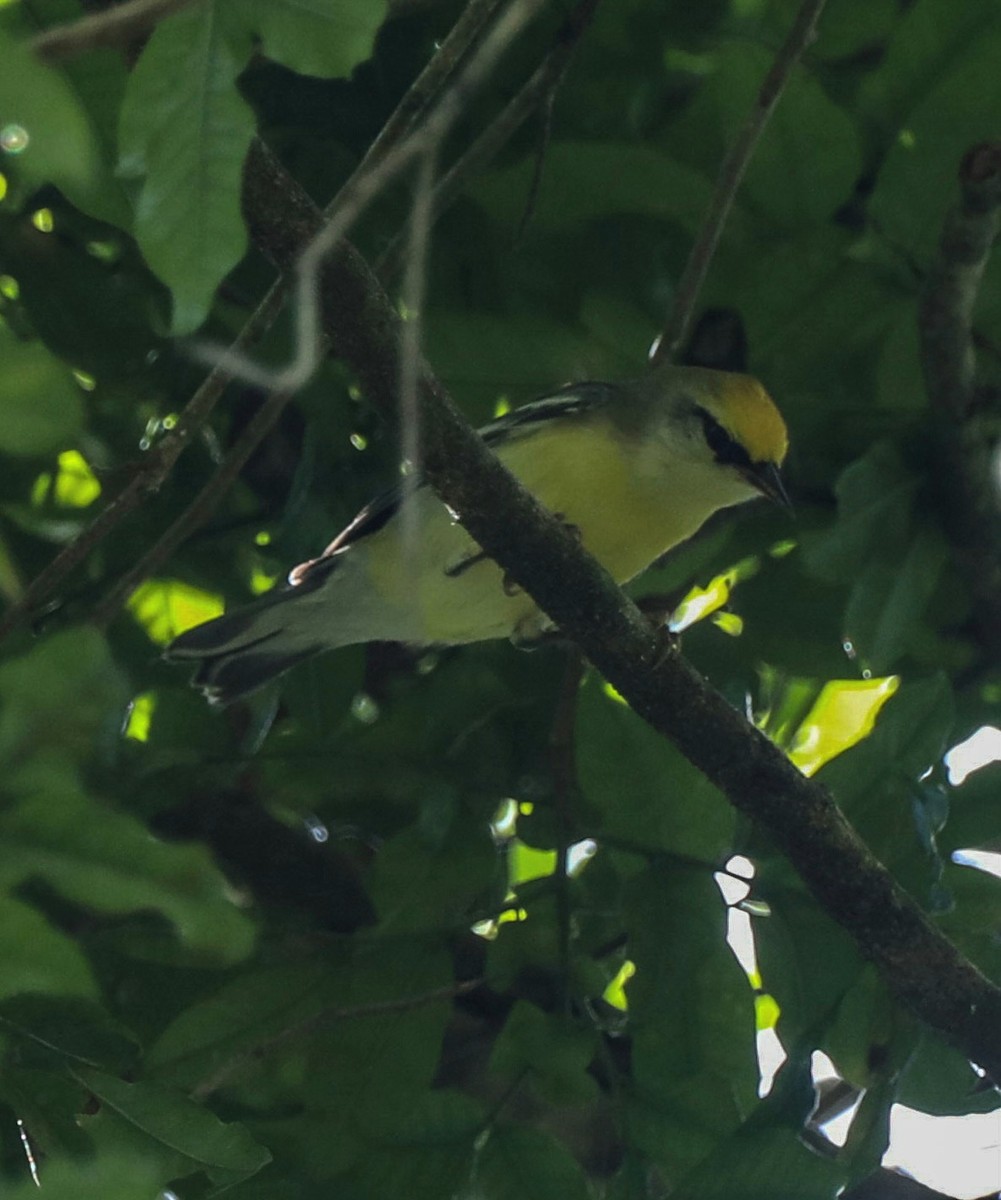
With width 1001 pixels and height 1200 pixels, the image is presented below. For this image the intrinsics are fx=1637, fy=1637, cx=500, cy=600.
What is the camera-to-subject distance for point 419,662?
4.01 m

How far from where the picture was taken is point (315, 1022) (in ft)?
8.78

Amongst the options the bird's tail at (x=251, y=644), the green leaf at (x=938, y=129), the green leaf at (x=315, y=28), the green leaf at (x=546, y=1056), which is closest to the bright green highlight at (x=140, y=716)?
the bird's tail at (x=251, y=644)

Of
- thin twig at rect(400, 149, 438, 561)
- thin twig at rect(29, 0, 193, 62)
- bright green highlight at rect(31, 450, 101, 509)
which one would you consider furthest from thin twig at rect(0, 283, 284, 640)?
thin twig at rect(29, 0, 193, 62)

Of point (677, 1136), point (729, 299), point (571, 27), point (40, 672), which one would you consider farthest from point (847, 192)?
point (40, 672)

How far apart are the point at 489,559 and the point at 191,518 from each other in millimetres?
683

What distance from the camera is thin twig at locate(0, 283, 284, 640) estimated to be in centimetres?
241

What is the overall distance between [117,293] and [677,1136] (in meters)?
1.93

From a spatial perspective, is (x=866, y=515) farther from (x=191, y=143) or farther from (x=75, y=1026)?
(x=191, y=143)

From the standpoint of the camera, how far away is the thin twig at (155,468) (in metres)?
2.41

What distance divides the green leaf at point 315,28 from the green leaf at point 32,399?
467 millimetres

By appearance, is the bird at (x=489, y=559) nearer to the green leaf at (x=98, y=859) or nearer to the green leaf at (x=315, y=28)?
the green leaf at (x=315, y=28)

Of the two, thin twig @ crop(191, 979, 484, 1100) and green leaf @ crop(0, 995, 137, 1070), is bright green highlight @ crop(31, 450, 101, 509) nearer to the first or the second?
thin twig @ crop(191, 979, 484, 1100)

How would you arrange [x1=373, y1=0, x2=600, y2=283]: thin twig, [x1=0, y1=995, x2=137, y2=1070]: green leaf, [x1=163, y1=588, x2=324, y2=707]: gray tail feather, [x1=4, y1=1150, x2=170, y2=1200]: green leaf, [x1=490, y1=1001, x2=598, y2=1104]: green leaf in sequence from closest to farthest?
[x1=4, y1=1150, x2=170, y2=1200]: green leaf
[x1=0, y1=995, x2=137, y2=1070]: green leaf
[x1=490, y1=1001, x2=598, y2=1104]: green leaf
[x1=373, y1=0, x2=600, y2=283]: thin twig
[x1=163, y1=588, x2=324, y2=707]: gray tail feather

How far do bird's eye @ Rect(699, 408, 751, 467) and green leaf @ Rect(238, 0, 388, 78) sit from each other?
2200 millimetres
